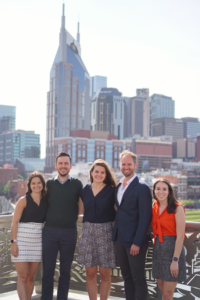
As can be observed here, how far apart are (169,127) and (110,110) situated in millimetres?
35715

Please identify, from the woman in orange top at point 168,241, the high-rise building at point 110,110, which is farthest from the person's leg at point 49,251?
the high-rise building at point 110,110

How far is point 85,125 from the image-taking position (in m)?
130

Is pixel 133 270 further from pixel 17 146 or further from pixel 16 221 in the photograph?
pixel 17 146

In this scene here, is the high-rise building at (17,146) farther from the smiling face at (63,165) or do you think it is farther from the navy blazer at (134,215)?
the navy blazer at (134,215)

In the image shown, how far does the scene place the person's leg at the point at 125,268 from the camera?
3459 millimetres

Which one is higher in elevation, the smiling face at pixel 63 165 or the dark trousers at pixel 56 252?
the smiling face at pixel 63 165

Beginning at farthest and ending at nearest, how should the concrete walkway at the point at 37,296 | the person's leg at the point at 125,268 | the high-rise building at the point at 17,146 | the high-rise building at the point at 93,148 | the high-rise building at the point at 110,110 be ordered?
the high-rise building at the point at 110,110, the high-rise building at the point at 17,146, the high-rise building at the point at 93,148, the concrete walkway at the point at 37,296, the person's leg at the point at 125,268

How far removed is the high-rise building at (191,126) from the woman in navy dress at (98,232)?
7085 inches

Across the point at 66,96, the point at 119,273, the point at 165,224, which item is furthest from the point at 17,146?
the point at 165,224

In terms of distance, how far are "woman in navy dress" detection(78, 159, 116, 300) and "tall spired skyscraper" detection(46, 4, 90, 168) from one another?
117 m

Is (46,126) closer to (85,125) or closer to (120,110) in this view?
(85,125)

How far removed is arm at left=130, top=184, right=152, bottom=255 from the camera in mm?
3266

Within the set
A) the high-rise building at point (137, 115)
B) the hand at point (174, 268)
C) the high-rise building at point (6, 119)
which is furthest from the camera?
the high-rise building at point (137, 115)

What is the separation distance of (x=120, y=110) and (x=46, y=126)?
42966 millimetres
